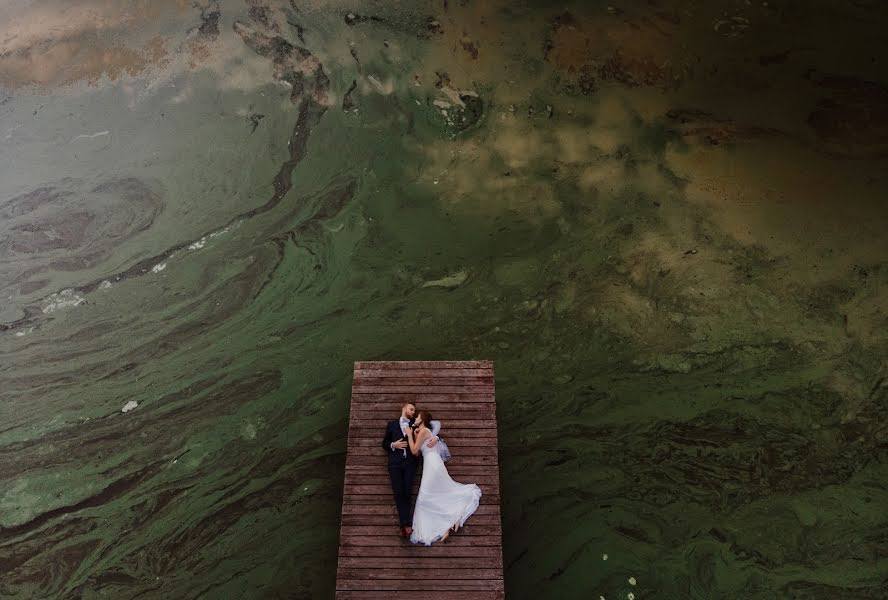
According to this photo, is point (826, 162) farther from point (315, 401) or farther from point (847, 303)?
point (315, 401)

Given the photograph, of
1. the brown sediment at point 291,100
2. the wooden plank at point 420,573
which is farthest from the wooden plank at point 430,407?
the brown sediment at point 291,100

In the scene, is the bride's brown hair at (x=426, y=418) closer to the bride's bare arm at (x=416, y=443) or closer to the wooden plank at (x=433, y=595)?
the bride's bare arm at (x=416, y=443)

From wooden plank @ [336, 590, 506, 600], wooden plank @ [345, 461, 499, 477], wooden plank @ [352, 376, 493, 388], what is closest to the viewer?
wooden plank @ [336, 590, 506, 600]

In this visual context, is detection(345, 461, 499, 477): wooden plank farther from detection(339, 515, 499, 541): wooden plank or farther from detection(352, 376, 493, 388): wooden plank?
detection(352, 376, 493, 388): wooden plank

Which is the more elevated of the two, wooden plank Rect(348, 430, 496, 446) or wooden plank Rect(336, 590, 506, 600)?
wooden plank Rect(348, 430, 496, 446)

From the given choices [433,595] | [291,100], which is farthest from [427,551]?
[291,100]

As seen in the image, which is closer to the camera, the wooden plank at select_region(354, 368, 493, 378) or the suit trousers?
the suit trousers

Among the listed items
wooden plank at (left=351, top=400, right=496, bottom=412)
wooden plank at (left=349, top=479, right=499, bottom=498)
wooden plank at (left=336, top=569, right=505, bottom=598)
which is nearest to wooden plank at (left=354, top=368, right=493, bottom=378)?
wooden plank at (left=351, top=400, right=496, bottom=412)
